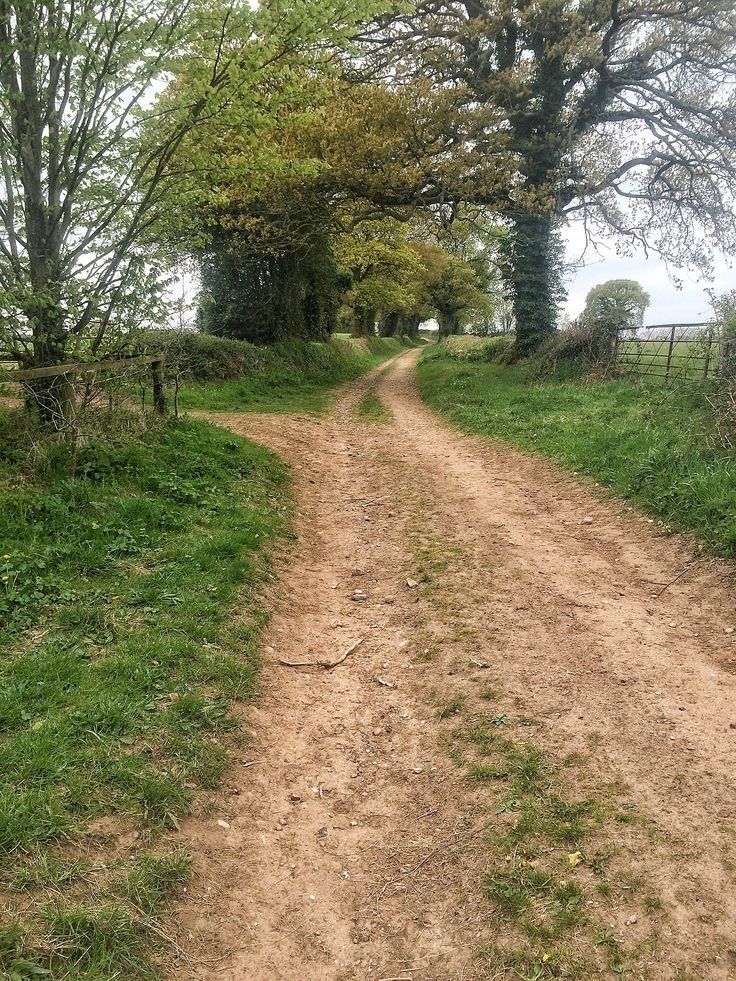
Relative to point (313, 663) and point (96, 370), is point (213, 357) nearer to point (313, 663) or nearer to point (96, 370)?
point (96, 370)

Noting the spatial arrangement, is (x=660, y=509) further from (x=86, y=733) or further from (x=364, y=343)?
(x=364, y=343)

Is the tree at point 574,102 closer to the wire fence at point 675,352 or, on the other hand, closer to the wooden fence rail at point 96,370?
the wire fence at point 675,352

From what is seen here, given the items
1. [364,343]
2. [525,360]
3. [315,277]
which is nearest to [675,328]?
[525,360]

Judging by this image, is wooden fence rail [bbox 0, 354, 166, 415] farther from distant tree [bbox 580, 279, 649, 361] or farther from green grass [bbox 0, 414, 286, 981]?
distant tree [bbox 580, 279, 649, 361]

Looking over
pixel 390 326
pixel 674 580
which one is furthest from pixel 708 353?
pixel 390 326

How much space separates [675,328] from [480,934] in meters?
13.2

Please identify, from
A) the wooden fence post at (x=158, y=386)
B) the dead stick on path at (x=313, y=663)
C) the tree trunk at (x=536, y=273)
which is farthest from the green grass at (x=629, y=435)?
the wooden fence post at (x=158, y=386)

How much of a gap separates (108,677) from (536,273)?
59.6 feet

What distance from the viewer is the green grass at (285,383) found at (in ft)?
49.4

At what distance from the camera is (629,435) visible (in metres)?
9.62

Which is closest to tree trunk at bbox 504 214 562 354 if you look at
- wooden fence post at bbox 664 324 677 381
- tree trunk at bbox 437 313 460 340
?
wooden fence post at bbox 664 324 677 381

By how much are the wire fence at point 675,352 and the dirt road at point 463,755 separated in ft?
16.1

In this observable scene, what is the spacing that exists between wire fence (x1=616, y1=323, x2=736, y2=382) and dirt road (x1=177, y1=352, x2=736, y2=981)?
4912 mm

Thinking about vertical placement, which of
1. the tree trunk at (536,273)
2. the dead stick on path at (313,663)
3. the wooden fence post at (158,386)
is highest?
the tree trunk at (536,273)
